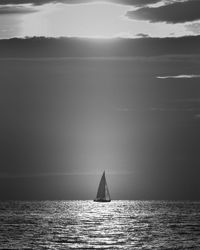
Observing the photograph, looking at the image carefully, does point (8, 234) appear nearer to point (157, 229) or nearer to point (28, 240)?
point (28, 240)

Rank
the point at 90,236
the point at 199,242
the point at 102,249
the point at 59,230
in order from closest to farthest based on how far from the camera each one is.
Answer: the point at 102,249
the point at 199,242
the point at 90,236
the point at 59,230

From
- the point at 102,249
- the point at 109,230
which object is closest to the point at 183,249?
the point at 102,249

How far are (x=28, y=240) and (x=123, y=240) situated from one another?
46.8ft

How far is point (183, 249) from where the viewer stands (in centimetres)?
10494

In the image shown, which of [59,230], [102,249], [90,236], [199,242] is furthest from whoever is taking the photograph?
[59,230]

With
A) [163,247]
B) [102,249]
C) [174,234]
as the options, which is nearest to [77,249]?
[102,249]

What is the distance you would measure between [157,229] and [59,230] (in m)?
18.6

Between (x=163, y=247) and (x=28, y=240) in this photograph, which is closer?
(x=163, y=247)

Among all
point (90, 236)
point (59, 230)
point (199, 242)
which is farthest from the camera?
point (59, 230)

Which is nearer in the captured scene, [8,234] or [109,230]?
[8,234]

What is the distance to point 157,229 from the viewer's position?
147375 millimetres

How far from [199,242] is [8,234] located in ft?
105

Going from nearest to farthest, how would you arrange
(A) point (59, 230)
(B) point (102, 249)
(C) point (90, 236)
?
(B) point (102, 249)
(C) point (90, 236)
(A) point (59, 230)

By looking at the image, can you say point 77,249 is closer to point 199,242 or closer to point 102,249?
point 102,249
